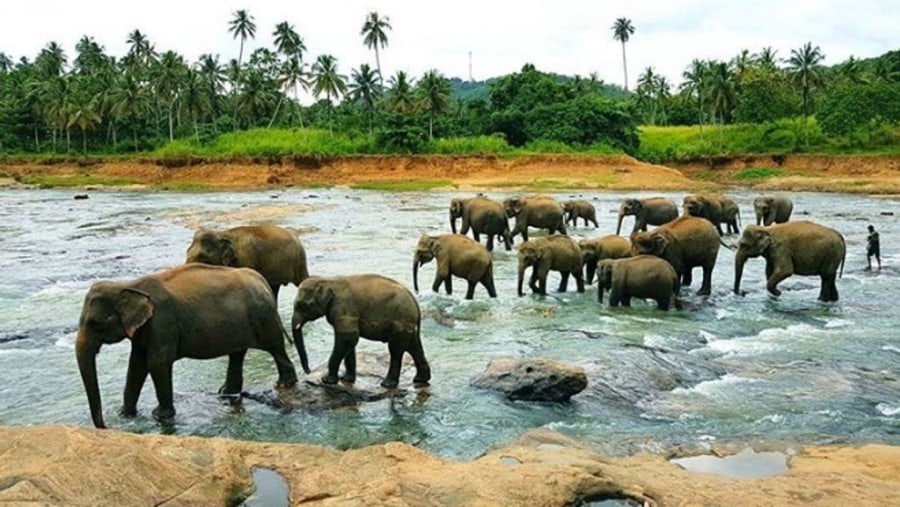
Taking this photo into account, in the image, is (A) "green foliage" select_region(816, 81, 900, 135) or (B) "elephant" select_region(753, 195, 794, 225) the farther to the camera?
(A) "green foliage" select_region(816, 81, 900, 135)

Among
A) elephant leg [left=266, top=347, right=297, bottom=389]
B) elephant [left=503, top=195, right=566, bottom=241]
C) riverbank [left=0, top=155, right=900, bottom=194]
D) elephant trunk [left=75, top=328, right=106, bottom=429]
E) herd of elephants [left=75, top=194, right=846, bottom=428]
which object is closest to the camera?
elephant trunk [left=75, top=328, right=106, bottom=429]

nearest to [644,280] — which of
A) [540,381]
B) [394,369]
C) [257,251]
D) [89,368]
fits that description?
[540,381]

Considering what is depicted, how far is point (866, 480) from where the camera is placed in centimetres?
604

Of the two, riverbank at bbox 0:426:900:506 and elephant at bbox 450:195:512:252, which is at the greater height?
elephant at bbox 450:195:512:252

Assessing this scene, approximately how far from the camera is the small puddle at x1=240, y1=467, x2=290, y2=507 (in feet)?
18.5

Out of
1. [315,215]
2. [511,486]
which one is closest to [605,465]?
[511,486]

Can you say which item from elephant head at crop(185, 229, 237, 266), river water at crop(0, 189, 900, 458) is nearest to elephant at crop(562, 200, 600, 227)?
river water at crop(0, 189, 900, 458)

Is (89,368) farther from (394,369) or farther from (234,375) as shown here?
(394,369)

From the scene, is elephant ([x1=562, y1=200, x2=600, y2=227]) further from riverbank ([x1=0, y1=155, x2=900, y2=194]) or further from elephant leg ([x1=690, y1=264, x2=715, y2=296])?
riverbank ([x1=0, y1=155, x2=900, y2=194])

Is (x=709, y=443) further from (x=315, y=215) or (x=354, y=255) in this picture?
(x=315, y=215)

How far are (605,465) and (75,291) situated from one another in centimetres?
1363

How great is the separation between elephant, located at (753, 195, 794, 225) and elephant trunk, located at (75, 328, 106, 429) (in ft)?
70.6

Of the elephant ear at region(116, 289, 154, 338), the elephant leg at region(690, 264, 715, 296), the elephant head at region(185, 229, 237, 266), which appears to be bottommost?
the elephant leg at region(690, 264, 715, 296)

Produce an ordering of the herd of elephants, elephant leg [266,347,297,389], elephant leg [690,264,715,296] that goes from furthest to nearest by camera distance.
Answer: elephant leg [690,264,715,296] → elephant leg [266,347,297,389] → the herd of elephants
